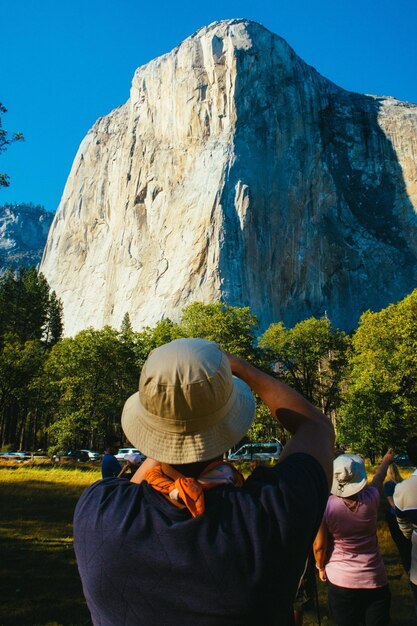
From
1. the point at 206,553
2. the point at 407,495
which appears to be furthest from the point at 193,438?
the point at 407,495

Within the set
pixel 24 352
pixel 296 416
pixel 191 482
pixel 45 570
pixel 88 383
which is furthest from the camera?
pixel 24 352

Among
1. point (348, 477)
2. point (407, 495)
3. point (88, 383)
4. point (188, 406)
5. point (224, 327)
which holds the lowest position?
point (407, 495)

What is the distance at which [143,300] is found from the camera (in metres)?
70.8

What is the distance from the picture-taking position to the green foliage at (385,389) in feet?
95.8

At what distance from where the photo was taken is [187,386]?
5.31ft

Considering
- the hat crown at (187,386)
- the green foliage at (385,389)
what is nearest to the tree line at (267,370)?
the green foliage at (385,389)

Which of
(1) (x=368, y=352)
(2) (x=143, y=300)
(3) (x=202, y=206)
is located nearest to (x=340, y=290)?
(3) (x=202, y=206)

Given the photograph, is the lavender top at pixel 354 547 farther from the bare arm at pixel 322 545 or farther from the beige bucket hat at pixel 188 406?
the beige bucket hat at pixel 188 406

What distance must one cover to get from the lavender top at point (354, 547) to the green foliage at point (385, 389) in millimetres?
26125

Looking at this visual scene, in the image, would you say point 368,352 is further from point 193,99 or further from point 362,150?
point 362,150

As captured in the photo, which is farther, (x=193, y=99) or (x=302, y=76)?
(x=302, y=76)

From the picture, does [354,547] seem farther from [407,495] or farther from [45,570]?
[45,570]

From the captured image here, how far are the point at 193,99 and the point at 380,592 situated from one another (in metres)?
80.3

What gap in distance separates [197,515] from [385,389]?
30742 mm
